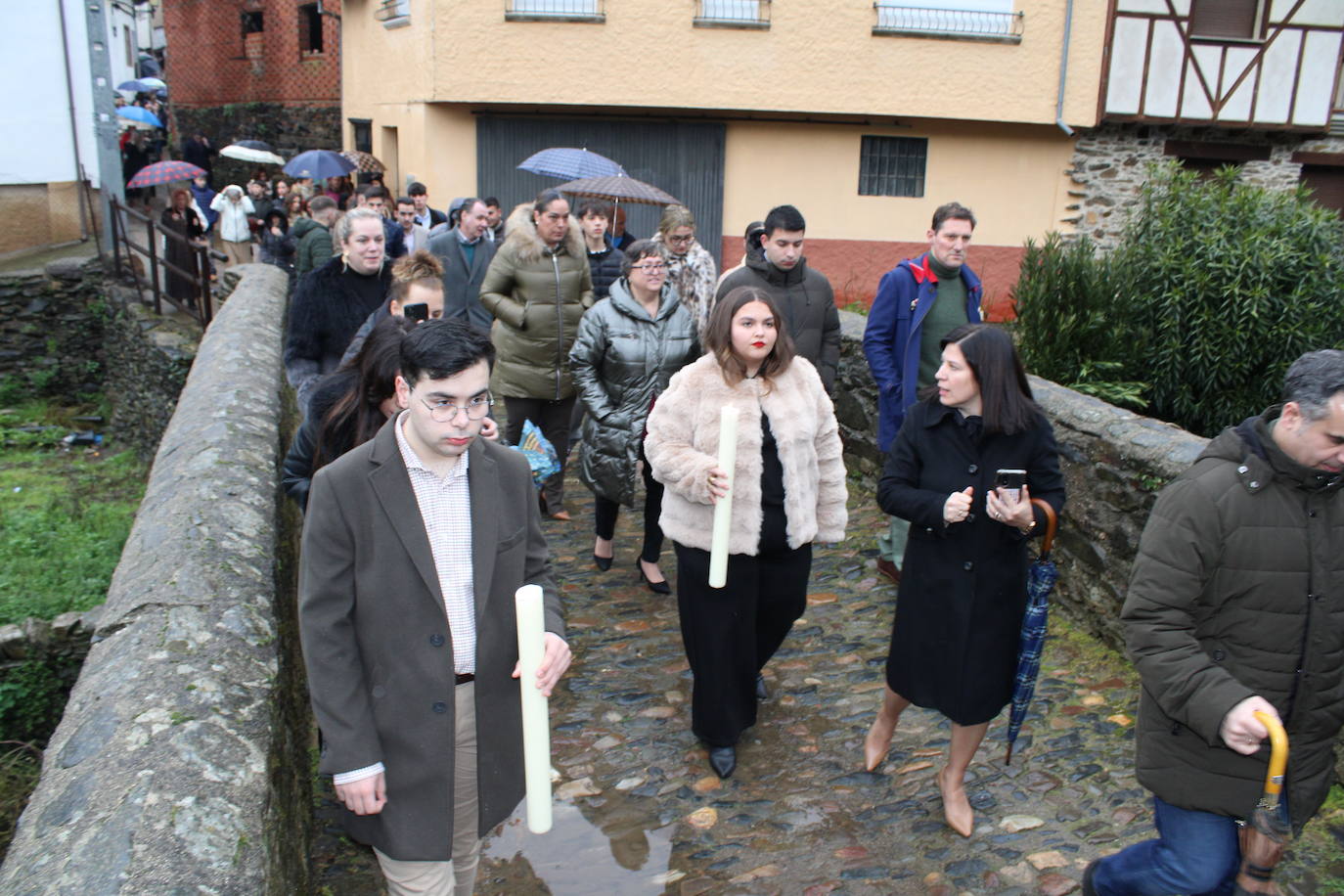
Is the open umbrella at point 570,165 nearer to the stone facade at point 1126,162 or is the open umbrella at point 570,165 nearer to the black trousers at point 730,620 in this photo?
the black trousers at point 730,620

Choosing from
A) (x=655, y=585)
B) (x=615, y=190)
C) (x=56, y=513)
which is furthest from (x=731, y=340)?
(x=56, y=513)

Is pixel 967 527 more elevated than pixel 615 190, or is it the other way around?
pixel 615 190

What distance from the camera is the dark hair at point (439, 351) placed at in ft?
8.59

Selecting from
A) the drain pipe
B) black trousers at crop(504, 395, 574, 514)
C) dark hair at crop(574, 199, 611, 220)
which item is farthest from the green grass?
the drain pipe

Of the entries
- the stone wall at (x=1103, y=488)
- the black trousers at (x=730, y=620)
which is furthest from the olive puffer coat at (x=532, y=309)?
the stone wall at (x=1103, y=488)

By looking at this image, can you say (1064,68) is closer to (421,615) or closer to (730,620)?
(730,620)

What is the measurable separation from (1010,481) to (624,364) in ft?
8.33

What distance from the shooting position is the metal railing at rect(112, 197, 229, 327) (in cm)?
1312

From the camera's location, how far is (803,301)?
605cm

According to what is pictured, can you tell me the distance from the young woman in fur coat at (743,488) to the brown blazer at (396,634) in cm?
144

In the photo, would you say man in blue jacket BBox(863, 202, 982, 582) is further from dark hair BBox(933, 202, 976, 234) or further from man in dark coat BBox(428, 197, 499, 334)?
man in dark coat BBox(428, 197, 499, 334)

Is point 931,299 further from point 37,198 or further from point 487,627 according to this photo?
point 37,198

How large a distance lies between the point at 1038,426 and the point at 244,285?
7.58 metres

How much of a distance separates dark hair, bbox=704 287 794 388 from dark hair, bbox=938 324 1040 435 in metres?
0.72
